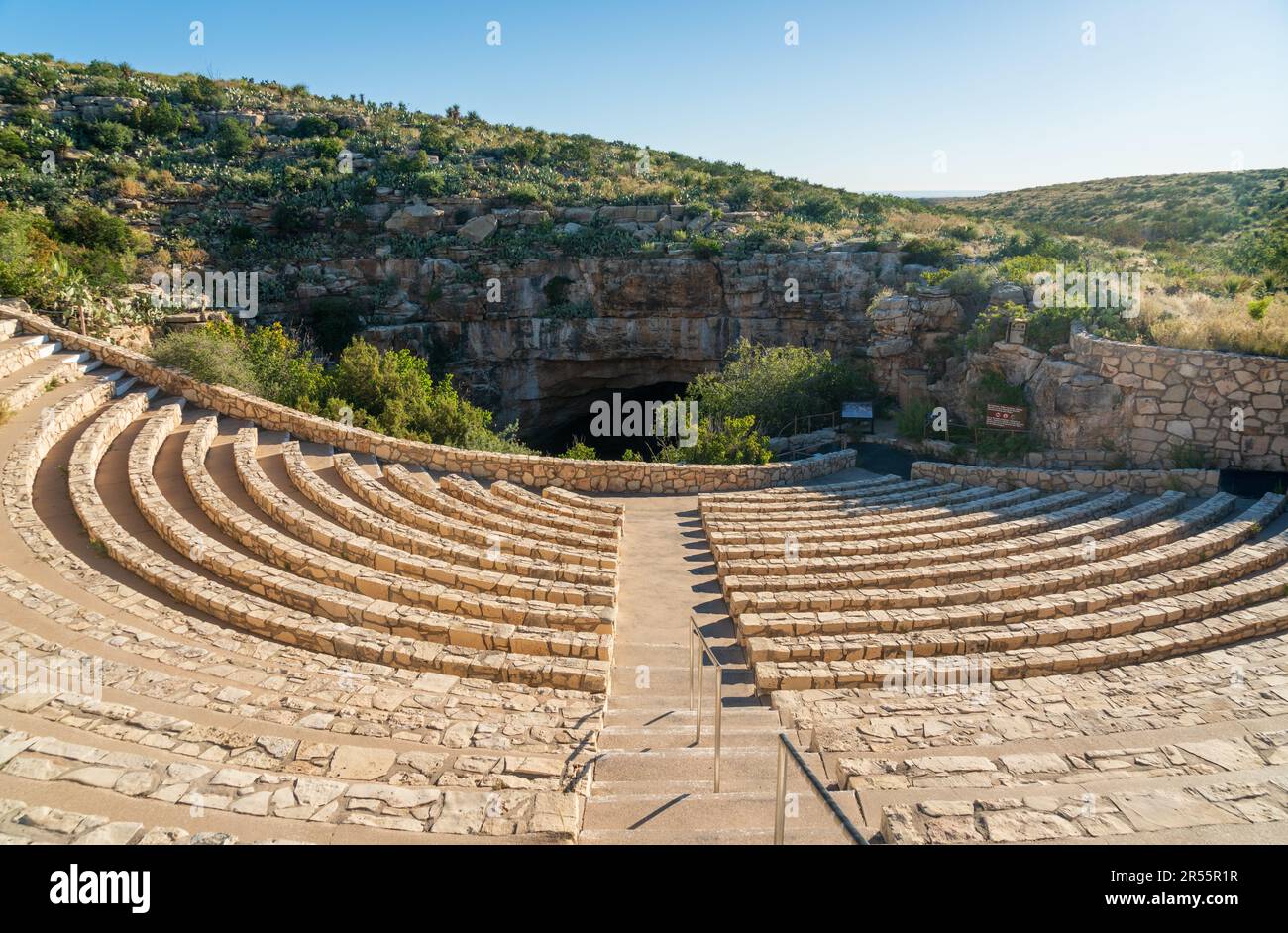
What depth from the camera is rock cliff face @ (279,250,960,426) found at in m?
28.1

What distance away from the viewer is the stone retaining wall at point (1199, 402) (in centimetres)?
1395

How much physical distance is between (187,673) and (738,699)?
5448mm

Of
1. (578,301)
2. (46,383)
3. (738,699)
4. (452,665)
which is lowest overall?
(738,699)

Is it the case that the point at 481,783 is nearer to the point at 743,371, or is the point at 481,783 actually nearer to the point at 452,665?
the point at 452,665

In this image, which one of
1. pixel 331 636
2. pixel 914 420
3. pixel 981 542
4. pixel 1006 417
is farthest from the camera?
pixel 914 420

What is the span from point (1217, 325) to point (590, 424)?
2459 centimetres

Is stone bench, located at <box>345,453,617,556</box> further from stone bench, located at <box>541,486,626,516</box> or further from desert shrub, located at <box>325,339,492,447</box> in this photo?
desert shrub, located at <box>325,339,492,447</box>

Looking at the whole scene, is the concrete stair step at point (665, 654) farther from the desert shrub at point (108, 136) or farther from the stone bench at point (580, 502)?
the desert shrub at point (108, 136)

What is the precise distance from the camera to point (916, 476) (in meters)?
16.2

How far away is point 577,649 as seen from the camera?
8.16m

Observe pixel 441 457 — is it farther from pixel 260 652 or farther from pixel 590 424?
pixel 590 424

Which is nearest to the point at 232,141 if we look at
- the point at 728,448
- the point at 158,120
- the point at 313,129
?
the point at 158,120
